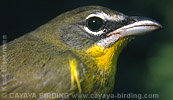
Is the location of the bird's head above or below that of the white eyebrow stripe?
below

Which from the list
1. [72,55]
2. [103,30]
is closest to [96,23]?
[103,30]

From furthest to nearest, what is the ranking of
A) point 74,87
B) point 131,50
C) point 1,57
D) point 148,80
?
point 131,50, point 148,80, point 1,57, point 74,87

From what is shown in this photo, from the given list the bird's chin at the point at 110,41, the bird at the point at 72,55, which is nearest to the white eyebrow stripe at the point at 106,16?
the bird at the point at 72,55

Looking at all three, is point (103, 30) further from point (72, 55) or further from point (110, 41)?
point (72, 55)

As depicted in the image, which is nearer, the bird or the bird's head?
the bird

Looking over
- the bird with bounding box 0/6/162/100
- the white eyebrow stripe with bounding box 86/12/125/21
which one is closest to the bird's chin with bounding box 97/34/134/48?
the bird with bounding box 0/6/162/100

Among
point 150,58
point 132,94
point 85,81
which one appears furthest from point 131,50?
point 85,81

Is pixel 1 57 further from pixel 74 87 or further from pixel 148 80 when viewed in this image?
pixel 148 80

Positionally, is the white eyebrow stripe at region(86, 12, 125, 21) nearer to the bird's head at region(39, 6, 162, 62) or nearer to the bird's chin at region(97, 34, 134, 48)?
the bird's head at region(39, 6, 162, 62)
